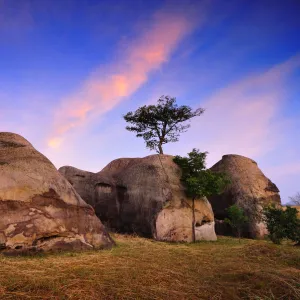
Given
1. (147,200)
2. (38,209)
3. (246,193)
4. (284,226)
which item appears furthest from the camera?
(246,193)

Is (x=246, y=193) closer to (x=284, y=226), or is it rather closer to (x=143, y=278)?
(x=284, y=226)

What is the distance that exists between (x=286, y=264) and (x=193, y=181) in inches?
319

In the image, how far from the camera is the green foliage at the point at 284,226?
47.8ft

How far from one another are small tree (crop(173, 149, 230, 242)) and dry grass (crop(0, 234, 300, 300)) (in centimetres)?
701

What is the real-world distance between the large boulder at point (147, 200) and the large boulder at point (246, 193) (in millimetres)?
3950

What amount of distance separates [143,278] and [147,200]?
10.2 metres

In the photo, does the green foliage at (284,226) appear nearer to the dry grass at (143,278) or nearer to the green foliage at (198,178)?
the green foliage at (198,178)

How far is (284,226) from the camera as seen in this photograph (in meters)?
15.0

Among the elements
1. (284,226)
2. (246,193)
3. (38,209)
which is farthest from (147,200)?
(246,193)

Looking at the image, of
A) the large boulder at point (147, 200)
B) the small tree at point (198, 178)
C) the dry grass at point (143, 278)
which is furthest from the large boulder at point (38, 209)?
the small tree at point (198, 178)

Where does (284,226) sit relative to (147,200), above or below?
below

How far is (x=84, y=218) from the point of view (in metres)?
11.3

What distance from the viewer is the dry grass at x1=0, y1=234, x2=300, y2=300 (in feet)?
17.9

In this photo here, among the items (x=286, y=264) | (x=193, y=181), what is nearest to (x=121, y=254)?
(x=286, y=264)
